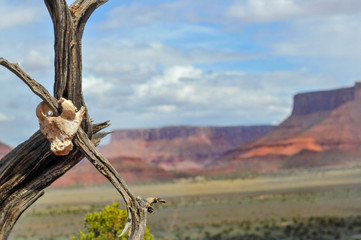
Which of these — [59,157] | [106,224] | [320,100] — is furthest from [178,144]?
[59,157]

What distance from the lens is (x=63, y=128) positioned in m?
6.89

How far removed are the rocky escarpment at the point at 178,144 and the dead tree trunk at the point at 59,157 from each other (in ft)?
491

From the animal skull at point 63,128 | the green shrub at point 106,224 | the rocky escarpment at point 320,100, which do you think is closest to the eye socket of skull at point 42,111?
the animal skull at point 63,128

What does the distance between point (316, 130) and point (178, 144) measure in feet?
144

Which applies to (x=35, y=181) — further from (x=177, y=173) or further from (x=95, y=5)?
(x=177, y=173)

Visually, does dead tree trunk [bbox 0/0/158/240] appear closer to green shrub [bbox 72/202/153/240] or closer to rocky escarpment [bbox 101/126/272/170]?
green shrub [bbox 72/202/153/240]

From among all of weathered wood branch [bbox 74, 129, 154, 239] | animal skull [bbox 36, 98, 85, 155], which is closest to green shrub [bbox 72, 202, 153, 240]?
weathered wood branch [bbox 74, 129, 154, 239]

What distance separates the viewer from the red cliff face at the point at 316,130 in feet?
417

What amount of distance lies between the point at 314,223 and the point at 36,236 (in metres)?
16.6

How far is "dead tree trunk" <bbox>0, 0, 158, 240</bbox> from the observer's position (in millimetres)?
6961

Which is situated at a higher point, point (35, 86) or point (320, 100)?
point (320, 100)

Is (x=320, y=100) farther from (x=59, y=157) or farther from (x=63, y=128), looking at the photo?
(x=63, y=128)

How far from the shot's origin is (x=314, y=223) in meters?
37.1

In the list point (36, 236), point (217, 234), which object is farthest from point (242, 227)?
point (36, 236)
